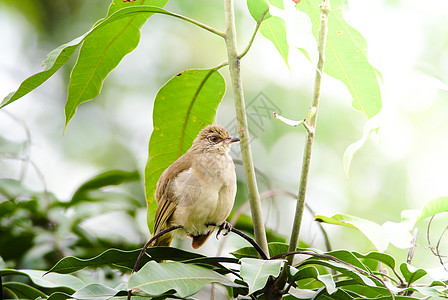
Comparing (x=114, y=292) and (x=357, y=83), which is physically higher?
(x=357, y=83)

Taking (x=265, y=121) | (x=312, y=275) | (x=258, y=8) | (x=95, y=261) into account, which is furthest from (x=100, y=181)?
(x=265, y=121)

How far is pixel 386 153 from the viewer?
239 inches

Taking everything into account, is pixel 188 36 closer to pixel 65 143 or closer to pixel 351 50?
pixel 65 143

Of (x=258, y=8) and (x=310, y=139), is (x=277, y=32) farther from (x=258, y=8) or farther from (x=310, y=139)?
(x=310, y=139)

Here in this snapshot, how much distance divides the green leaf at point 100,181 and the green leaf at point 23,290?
1040 mm

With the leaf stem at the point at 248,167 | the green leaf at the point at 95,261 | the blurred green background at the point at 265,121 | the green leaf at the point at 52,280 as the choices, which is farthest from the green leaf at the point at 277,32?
the blurred green background at the point at 265,121

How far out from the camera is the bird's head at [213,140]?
2.15 meters

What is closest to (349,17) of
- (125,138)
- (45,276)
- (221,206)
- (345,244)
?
(221,206)

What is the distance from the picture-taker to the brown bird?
78.1 inches

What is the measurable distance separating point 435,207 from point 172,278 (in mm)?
880

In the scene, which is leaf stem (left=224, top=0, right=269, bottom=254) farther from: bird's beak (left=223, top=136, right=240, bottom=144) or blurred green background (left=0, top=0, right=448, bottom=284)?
blurred green background (left=0, top=0, right=448, bottom=284)

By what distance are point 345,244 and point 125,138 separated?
10.3ft

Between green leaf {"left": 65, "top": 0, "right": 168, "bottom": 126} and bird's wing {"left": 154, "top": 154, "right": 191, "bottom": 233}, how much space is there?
446mm

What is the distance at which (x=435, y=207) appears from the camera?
1615mm
